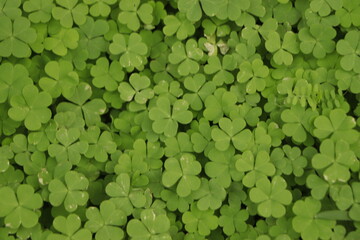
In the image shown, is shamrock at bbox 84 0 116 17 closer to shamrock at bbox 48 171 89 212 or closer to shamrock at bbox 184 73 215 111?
shamrock at bbox 184 73 215 111

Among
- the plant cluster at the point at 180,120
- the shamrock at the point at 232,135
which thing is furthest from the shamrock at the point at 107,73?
the shamrock at the point at 232,135

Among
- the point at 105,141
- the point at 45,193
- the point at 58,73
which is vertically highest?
the point at 58,73

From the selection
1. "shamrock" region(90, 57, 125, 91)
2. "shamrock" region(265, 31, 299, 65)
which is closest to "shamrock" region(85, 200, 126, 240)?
"shamrock" region(90, 57, 125, 91)

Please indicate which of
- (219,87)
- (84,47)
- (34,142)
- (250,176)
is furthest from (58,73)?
(250,176)

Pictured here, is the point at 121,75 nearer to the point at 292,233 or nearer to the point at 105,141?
the point at 105,141

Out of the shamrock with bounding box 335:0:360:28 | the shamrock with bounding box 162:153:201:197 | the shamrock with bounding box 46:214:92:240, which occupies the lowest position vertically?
the shamrock with bounding box 46:214:92:240

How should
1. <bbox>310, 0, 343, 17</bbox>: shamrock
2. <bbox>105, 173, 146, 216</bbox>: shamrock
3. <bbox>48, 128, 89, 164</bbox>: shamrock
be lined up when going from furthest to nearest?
1. <bbox>310, 0, 343, 17</bbox>: shamrock
2. <bbox>48, 128, 89, 164</bbox>: shamrock
3. <bbox>105, 173, 146, 216</bbox>: shamrock
